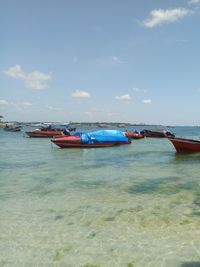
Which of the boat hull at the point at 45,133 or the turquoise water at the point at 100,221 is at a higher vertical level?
the boat hull at the point at 45,133

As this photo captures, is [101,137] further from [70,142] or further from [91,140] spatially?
[70,142]

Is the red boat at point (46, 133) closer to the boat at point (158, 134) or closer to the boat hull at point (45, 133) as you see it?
the boat hull at point (45, 133)

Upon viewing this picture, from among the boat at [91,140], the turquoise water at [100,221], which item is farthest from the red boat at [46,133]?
the turquoise water at [100,221]

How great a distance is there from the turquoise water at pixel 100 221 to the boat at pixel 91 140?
15.9 metres

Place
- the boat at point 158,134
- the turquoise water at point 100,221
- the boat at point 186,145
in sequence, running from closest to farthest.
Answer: the turquoise water at point 100,221
the boat at point 186,145
the boat at point 158,134

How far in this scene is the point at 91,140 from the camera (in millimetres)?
32906

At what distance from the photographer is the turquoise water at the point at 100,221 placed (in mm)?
6547

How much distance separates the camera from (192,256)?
6.46m

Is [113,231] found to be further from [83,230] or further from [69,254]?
[69,254]

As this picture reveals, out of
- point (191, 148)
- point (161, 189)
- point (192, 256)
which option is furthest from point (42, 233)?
point (191, 148)

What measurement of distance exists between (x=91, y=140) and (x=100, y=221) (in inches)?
953

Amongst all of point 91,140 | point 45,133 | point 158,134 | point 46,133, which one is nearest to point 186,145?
point 91,140

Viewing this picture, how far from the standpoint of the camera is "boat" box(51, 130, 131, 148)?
3200 centimetres

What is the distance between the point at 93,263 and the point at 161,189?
277 inches
